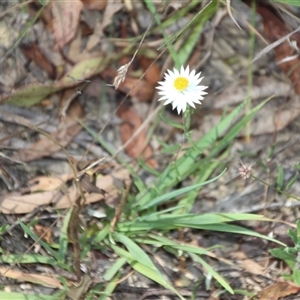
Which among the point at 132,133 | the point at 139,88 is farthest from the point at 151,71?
the point at 132,133

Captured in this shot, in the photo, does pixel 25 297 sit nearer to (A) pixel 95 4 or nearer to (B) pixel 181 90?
(B) pixel 181 90

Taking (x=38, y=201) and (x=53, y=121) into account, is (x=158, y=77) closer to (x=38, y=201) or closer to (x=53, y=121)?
(x=53, y=121)

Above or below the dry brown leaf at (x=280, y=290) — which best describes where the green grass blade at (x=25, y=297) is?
below

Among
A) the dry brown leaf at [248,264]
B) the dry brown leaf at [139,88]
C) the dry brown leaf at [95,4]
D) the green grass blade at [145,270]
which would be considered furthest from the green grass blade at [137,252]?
the dry brown leaf at [95,4]

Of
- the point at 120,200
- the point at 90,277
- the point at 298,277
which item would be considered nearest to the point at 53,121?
the point at 120,200

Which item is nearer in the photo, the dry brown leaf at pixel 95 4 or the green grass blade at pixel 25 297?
the green grass blade at pixel 25 297

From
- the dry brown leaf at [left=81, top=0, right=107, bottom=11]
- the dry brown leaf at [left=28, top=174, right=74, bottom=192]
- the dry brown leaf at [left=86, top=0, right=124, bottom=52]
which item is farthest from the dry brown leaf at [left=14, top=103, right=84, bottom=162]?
the dry brown leaf at [left=81, top=0, right=107, bottom=11]

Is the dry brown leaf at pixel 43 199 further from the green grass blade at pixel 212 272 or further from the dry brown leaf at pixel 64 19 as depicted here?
the dry brown leaf at pixel 64 19
